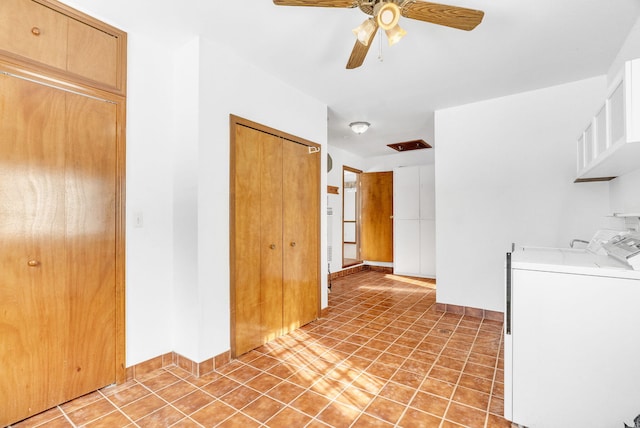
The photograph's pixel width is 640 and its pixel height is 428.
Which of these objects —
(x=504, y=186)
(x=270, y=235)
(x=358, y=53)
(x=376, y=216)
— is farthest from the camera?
(x=376, y=216)

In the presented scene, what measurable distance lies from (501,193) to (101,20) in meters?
4.04

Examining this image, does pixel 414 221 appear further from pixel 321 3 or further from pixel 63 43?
pixel 63 43

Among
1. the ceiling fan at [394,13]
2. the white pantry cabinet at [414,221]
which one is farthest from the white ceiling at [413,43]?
the white pantry cabinet at [414,221]

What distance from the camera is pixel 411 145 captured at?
576 cm

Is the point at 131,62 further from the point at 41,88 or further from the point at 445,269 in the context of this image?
the point at 445,269

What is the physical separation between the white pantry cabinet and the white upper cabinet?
3.12 m

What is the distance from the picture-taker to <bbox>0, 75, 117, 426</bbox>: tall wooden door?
1710mm

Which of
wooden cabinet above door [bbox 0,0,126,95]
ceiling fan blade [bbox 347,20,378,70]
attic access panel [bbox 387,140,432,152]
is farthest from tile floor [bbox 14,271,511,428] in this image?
attic access panel [bbox 387,140,432,152]

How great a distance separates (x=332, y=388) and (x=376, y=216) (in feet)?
15.6

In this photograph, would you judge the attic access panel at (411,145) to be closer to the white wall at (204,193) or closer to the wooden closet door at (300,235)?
the wooden closet door at (300,235)

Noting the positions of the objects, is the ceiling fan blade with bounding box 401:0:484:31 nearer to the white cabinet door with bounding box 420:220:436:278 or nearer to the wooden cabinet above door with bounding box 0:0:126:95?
the wooden cabinet above door with bounding box 0:0:126:95

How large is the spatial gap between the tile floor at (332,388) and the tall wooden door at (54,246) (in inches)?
9.2

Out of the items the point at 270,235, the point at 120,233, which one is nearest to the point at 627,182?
the point at 270,235

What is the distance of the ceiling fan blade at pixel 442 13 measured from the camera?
1587mm
